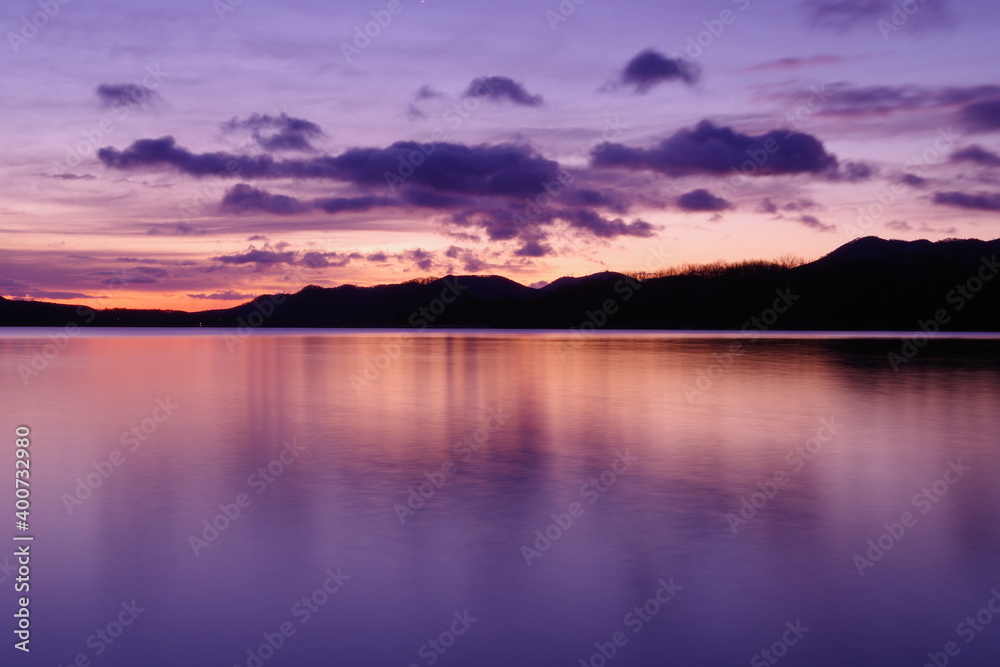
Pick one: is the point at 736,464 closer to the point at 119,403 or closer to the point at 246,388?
the point at 119,403

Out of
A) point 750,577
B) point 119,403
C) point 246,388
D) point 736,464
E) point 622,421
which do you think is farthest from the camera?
point 246,388

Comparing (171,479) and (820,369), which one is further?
(820,369)

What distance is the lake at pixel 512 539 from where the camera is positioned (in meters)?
6.19

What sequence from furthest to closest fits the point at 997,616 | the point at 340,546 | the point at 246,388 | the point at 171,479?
the point at 246,388 < the point at 171,479 < the point at 340,546 < the point at 997,616

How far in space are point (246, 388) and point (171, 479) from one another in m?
16.9

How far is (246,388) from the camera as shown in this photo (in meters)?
28.7

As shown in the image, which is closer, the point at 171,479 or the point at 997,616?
the point at 997,616

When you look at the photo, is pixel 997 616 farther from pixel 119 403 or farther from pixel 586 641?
pixel 119 403

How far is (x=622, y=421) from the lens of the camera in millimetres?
19328

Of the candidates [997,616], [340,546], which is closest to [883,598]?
[997,616]

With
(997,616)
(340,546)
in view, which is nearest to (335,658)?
(340,546)

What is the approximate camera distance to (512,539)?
8.85 meters

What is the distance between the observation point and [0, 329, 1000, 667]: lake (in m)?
6.19

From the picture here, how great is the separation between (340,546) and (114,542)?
242 cm
